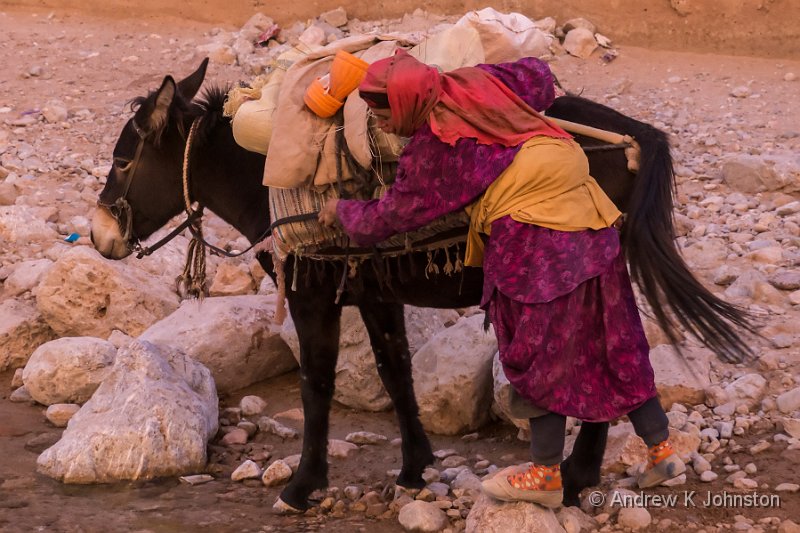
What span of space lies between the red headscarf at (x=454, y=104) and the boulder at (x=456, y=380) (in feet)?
6.01

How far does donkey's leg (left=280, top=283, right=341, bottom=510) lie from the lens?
4.17m

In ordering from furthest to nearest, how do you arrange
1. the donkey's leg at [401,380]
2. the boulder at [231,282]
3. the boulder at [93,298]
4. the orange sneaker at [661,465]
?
the boulder at [231,282] → the boulder at [93,298] → the donkey's leg at [401,380] → the orange sneaker at [661,465]

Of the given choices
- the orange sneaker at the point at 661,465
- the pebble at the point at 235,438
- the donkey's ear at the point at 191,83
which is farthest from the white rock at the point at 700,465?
the donkey's ear at the point at 191,83

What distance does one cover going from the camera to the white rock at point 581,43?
967cm

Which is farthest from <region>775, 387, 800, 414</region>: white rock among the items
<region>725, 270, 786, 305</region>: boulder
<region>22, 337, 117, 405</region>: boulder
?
<region>22, 337, 117, 405</region>: boulder

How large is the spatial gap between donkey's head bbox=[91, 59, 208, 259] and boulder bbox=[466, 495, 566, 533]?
1.93 m

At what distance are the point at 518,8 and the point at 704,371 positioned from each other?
6.18 meters

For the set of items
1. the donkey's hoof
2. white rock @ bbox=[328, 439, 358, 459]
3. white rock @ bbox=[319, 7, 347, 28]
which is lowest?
the donkey's hoof

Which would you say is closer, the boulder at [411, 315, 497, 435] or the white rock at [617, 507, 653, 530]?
the white rock at [617, 507, 653, 530]

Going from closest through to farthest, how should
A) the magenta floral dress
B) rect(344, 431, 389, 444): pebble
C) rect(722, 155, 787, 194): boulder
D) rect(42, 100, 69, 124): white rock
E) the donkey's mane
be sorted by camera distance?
the magenta floral dress
the donkey's mane
rect(344, 431, 389, 444): pebble
rect(722, 155, 787, 194): boulder
rect(42, 100, 69, 124): white rock

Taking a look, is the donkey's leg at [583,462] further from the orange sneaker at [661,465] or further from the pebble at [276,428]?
the pebble at [276,428]

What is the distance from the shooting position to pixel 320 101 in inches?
143

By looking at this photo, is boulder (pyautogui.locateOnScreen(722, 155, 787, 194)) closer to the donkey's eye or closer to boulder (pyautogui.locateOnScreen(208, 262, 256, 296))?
boulder (pyautogui.locateOnScreen(208, 262, 256, 296))

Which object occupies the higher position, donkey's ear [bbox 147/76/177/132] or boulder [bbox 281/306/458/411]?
donkey's ear [bbox 147/76/177/132]
